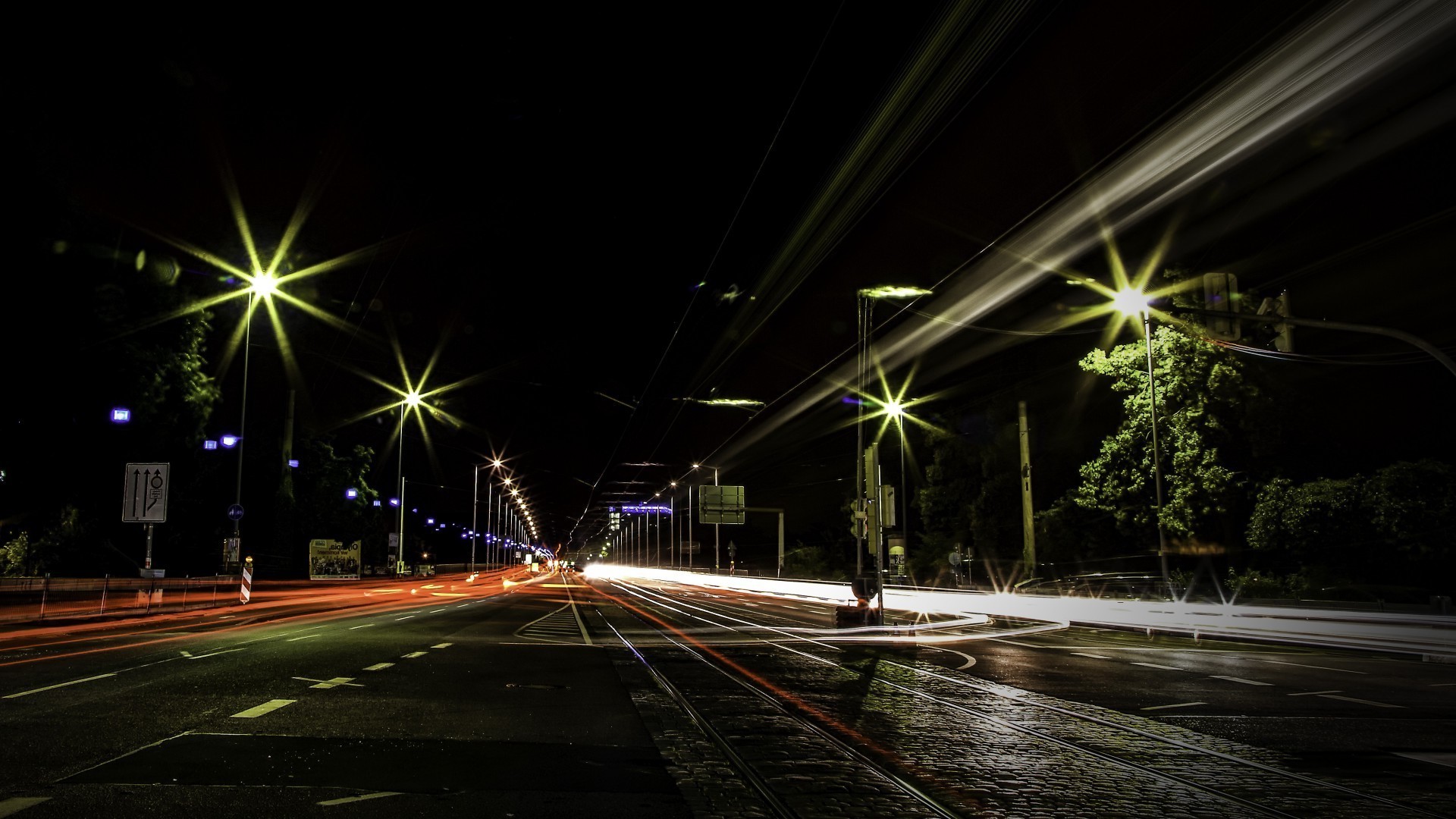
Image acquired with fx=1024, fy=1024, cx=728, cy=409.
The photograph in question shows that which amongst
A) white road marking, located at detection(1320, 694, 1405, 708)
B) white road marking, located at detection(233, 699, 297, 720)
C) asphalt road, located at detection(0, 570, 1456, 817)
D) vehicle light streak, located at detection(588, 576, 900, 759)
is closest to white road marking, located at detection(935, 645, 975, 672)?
asphalt road, located at detection(0, 570, 1456, 817)

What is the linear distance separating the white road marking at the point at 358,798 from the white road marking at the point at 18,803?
155 cm

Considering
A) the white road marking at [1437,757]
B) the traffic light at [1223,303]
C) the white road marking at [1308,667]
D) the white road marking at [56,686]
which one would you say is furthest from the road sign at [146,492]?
the white road marking at [1437,757]

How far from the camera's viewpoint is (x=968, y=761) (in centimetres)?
797

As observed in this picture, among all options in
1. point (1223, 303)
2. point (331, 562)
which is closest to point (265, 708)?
point (1223, 303)

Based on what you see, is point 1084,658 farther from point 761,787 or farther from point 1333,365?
point 1333,365

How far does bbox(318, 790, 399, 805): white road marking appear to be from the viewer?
598 centimetres

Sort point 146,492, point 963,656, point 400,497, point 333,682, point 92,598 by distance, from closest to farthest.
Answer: point 333,682 → point 963,656 → point 146,492 → point 92,598 → point 400,497

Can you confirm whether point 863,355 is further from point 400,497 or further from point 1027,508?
point 400,497

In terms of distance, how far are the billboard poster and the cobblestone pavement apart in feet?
154

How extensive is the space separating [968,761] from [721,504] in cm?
5043

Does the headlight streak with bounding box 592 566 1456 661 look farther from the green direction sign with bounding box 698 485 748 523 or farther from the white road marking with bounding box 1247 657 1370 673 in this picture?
the green direction sign with bounding box 698 485 748 523

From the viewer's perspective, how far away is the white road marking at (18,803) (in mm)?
5555

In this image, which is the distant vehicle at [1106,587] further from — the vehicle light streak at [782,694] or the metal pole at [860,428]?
the vehicle light streak at [782,694]

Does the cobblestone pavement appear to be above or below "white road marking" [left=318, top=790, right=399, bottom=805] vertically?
below
